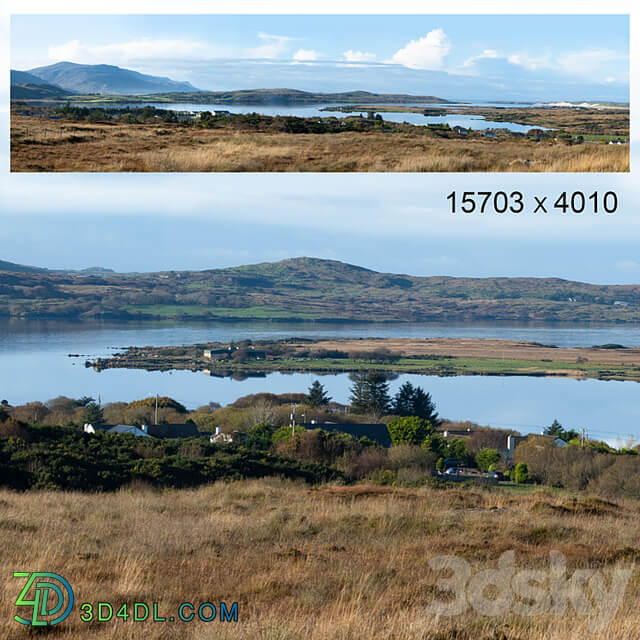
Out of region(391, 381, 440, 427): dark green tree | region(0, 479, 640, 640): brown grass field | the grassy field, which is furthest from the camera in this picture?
the grassy field

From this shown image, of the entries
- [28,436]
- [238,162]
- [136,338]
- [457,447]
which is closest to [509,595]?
[238,162]

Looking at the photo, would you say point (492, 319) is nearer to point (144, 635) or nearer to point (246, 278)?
point (246, 278)

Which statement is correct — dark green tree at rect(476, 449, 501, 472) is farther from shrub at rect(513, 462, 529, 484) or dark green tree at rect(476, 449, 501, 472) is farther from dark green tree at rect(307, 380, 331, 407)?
dark green tree at rect(307, 380, 331, 407)

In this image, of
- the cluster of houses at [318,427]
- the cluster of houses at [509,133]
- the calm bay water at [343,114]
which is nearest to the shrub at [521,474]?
the cluster of houses at [318,427]

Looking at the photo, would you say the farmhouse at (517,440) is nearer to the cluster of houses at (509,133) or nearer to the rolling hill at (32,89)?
the cluster of houses at (509,133)

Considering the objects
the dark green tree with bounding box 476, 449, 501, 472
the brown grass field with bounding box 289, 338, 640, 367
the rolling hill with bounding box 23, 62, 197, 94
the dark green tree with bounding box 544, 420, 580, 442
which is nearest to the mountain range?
the rolling hill with bounding box 23, 62, 197, 94

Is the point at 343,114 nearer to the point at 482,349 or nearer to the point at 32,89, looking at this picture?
the point at 32,89
